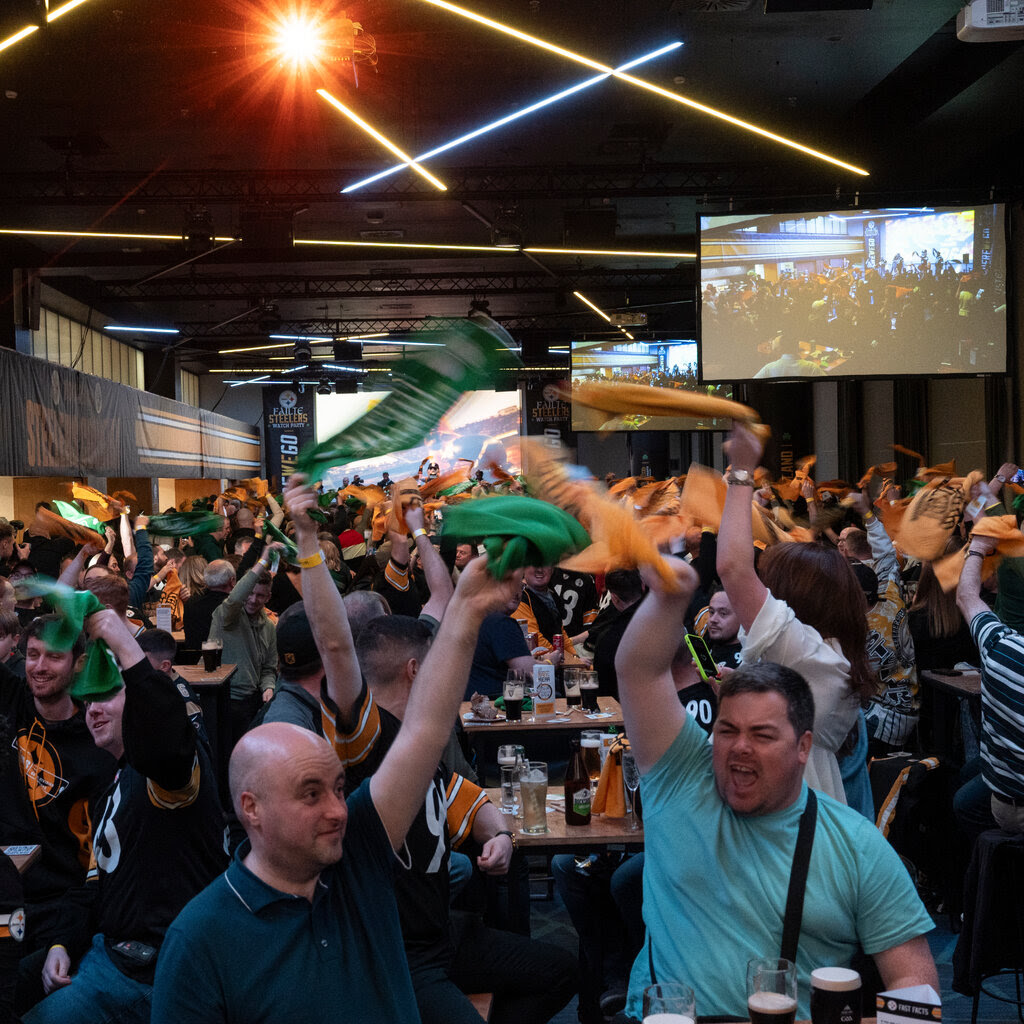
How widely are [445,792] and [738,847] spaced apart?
122 centimetres

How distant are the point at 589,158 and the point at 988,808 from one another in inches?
399

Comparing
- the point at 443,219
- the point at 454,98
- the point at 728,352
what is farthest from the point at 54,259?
the point at 728,352

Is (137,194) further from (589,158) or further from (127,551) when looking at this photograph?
(127,551)

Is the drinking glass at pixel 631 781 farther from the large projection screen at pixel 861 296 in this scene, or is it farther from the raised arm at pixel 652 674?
the large projection screen at pixel 861 296

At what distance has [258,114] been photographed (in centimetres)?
1089

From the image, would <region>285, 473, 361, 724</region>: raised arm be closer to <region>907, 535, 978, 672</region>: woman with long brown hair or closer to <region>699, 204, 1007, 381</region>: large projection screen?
<region>907, 535, 978, 672</region>: woman with long brown hair

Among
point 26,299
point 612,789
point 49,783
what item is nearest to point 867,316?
point 612,789

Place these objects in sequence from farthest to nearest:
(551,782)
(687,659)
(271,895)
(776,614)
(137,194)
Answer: (137,194)
(551,782)
(687,659)
(776,614)
(271,895)

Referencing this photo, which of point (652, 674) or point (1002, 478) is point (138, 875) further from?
point (1002, 478)

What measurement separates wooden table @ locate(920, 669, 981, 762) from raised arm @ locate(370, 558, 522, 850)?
3971mm

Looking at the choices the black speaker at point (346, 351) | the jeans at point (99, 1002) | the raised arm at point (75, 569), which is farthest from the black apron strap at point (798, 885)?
the black speaker at point (346, 351)

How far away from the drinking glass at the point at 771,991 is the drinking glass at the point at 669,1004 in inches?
4.1

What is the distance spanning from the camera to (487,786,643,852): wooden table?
12.3 ft

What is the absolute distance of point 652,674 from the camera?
2.26 metres
